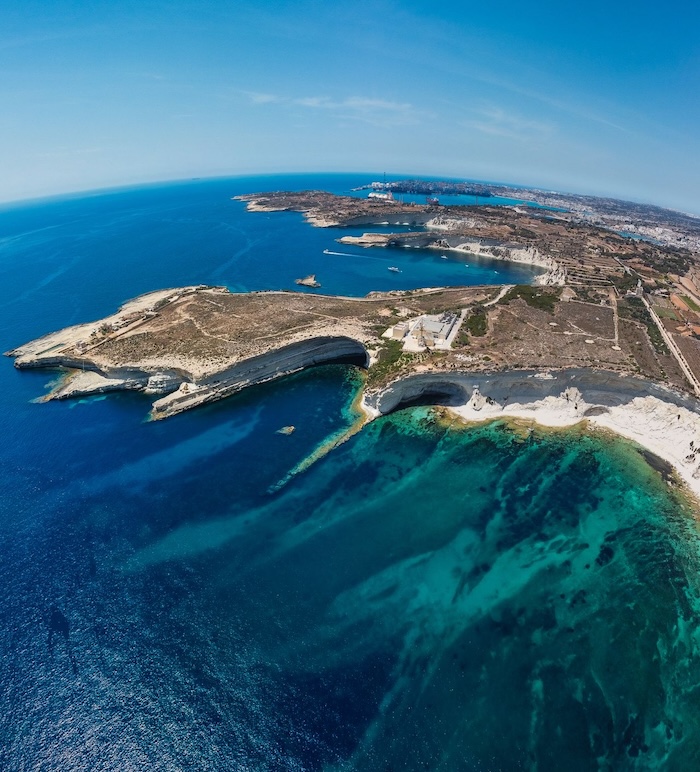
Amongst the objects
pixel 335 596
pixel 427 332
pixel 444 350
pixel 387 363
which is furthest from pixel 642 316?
pixel 335 596

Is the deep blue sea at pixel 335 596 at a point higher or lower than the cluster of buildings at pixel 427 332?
lower

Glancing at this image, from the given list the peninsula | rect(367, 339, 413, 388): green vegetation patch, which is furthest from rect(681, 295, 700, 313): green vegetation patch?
rect(367, 339, 413, 388): green vegetation patch

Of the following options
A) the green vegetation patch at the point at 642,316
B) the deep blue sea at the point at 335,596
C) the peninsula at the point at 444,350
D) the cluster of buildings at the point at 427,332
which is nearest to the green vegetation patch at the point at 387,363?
the peninsula at the point at 444,350

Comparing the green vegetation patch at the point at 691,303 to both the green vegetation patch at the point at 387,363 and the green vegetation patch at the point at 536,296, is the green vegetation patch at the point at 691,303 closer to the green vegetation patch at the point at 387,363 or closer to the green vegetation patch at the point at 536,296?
the green vegetation patch at the point at 536,296

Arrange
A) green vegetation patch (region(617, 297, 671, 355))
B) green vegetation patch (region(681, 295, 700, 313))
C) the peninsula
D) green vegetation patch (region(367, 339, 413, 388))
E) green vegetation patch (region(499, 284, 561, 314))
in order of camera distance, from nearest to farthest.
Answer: the peninsula, green vegetation patch (region(367, 339, 413, 388)), green vegetation patch (region(617, 297, 671, 355)), green vegetation patch (region(499, 284, 561, 314)), green vegetation patch (region(681, 295, 700, 313))

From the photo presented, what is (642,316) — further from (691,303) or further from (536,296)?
(691,303)

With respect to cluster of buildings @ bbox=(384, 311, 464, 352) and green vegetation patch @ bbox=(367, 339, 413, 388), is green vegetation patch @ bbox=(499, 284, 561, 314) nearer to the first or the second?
cluster of buildings @ bbox=(384, 311, 464, 352)
